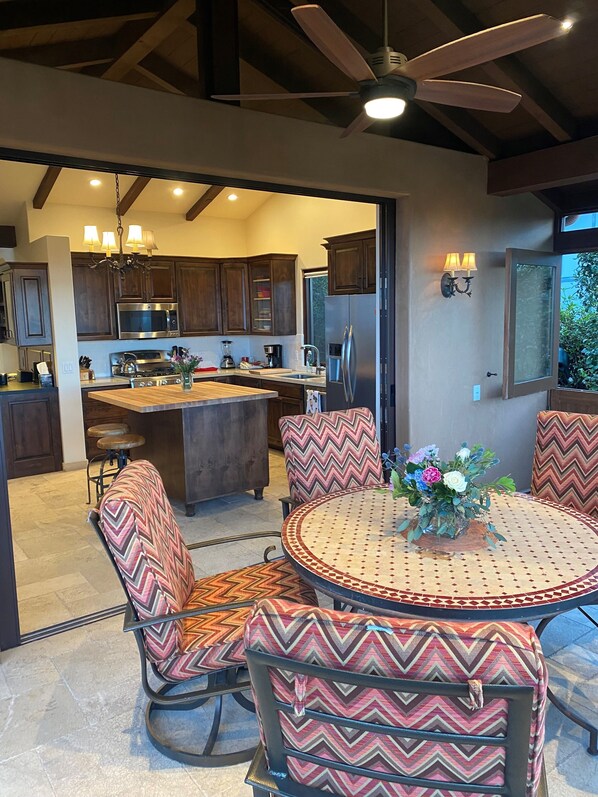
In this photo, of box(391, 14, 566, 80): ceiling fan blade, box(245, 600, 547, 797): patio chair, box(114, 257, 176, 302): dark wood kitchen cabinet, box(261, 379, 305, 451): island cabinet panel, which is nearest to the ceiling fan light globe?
box(391, 14, 566, 80): ceiling fan blade

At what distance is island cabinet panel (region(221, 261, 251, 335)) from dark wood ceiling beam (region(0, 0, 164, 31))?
4.10 m

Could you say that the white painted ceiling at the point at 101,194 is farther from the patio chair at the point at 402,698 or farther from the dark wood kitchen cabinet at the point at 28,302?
the patio chair at the point at 402,698

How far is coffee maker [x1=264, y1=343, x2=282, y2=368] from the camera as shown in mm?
7770

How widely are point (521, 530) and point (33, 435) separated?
5.37 metres

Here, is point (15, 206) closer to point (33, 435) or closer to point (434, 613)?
point (33, 435)

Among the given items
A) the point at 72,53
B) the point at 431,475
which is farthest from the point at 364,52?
the point at 431,475

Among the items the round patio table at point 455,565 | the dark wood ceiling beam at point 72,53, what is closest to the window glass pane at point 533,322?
the round patio table at point 455,565

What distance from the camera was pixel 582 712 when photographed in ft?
7.35

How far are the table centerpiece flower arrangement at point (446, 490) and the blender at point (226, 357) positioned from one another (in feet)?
20.3

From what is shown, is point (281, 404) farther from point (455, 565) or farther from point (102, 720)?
point (455, 565)

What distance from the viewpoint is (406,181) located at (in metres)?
4.14

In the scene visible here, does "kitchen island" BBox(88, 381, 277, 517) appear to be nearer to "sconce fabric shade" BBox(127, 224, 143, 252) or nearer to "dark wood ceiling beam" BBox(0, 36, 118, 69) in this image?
"sconce fabric shade" BBox(127, 224, 143, 252)

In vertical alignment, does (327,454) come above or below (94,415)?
above

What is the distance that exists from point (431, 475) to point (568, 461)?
143 centimetres
